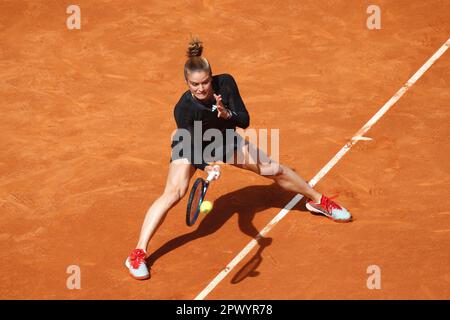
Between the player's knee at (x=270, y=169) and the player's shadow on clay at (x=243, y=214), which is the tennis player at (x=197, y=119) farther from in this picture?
the player's shadow on clay at (x=243, y=214)

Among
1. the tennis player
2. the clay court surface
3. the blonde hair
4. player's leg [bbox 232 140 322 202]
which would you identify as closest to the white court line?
the clay court surface

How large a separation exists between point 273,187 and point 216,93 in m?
2.06

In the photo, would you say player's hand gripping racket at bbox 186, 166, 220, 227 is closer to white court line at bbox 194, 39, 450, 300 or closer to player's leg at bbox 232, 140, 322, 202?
player's leg at bbox 232, 140, 322, 202

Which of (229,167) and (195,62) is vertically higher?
(195,62)

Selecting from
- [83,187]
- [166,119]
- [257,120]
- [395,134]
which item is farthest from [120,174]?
[395,134]

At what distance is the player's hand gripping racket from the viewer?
7352mm

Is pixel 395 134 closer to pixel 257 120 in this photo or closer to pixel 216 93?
pixel 257 120

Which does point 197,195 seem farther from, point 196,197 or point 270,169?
point 270,169

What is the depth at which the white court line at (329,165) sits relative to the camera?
779 centimetres

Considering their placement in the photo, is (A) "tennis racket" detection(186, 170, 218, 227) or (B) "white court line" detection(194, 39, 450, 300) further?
(B) "white court line" detection(194, 39, 450, 300)

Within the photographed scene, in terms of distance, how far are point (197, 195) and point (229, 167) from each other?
2007mm

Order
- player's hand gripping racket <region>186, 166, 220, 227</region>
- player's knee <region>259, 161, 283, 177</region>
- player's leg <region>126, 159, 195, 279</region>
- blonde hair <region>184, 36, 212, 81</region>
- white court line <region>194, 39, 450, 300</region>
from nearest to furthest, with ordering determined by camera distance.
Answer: blonde hair <region>184, 36, 212, 81</region>, player's hand gripping racket <region>186, 166, 220, 227</region>, player's leg <region>126, 159, 195, 279</region>, white court line <region>194, 39, 450, 300</region>, player's knee <region>259, 161, 283, 177</region>

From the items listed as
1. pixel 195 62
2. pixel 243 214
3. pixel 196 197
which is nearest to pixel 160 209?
pixel 196 197

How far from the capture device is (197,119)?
7523mm
